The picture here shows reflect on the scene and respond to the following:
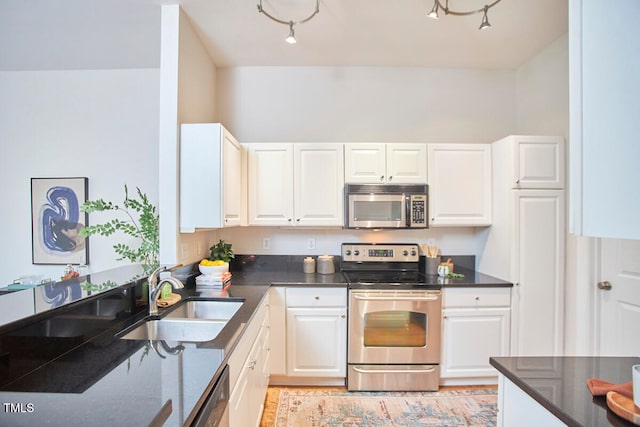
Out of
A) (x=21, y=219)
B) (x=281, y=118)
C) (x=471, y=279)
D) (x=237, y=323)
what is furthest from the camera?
(x=281, y=118)

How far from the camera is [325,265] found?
2.58 metres

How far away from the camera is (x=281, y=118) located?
9.23ft

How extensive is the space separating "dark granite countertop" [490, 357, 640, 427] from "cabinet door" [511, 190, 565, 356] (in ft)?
4.31

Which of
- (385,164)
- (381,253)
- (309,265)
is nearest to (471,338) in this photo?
(381,253)

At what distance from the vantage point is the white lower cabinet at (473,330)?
2.27 meters

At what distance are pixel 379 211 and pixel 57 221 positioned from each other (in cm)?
291

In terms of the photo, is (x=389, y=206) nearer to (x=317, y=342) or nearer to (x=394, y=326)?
(x=394, y=326)

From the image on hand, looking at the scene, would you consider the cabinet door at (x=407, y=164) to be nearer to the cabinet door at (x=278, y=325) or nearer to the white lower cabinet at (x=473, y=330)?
the white lower cabinet at (x=473, y=330)

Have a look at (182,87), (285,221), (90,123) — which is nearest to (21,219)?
(90,123)

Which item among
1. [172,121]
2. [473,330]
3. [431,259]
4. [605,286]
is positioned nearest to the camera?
[172,121]

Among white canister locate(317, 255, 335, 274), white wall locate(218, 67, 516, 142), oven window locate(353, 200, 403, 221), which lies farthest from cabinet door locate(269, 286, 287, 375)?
white wall locate(218, 67, 516, 142)

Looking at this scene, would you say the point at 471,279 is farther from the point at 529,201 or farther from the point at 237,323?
the point at 237,323

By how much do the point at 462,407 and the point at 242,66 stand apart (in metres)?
3.43

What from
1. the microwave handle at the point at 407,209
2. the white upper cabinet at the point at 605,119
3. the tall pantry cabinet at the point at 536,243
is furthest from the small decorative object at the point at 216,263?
the tall pantry cabinet at the point at 536,243
